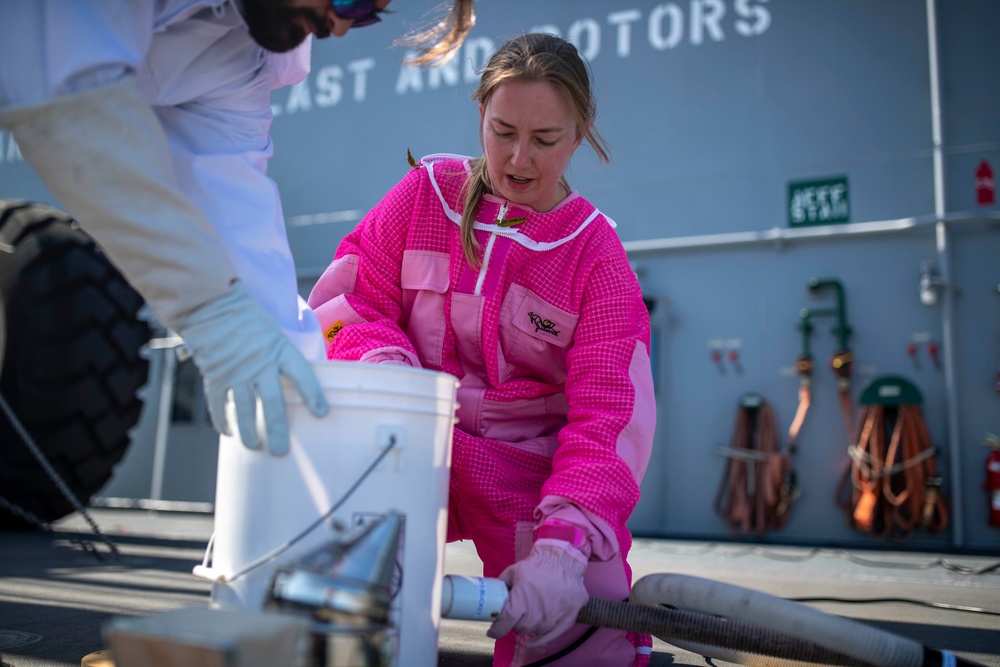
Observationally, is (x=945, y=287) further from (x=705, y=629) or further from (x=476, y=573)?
(x=705, y=629)

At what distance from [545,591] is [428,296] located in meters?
0.65

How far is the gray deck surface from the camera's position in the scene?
5.32 feet

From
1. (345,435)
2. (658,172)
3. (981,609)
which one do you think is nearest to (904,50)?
(658,172)

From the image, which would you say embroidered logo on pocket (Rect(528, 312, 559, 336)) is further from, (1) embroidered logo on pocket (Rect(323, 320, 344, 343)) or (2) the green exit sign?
(2) the green exit sign

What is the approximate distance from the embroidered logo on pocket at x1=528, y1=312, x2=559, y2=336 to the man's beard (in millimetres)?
598

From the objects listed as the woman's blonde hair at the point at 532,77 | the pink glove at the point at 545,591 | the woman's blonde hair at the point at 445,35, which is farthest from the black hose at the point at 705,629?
the woman's blonde hair at the point at 445,35

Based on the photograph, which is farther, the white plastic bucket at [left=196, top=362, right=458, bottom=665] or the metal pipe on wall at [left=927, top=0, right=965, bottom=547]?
the metal pipe on wall at [left=927, top=0, right=965, bottom=547]

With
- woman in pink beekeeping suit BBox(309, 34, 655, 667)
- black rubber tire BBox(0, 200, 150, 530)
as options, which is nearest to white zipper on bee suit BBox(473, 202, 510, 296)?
woman in pink beekeeping suit BBox(309, 34, 655, 667)

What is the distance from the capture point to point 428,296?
1587mm

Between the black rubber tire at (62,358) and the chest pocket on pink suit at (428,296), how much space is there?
6.37 feet

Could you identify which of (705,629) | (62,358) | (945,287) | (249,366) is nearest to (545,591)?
(705,629)

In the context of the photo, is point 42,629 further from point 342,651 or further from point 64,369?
point 64,369

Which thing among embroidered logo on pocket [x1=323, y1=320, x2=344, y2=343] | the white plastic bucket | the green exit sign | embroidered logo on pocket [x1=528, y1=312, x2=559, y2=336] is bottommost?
the white plastic bucket

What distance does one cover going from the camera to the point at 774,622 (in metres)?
1.08
